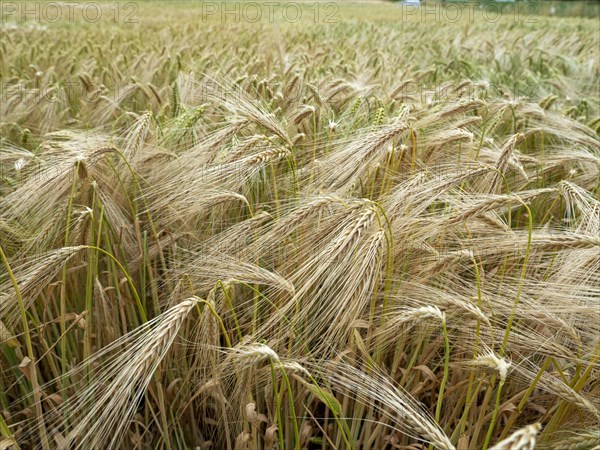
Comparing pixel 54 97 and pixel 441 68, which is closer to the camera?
pixel 54 97

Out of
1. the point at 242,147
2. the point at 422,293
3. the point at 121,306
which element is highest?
the point at 242,147

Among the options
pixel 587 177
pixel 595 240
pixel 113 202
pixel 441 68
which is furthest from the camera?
pixel 441 68

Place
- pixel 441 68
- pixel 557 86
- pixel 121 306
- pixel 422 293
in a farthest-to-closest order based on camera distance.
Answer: pixel 441 68, pixel 557 86, pixel 121 306, pixel 422 293

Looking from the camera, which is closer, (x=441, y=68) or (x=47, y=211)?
(x=47, y=211)

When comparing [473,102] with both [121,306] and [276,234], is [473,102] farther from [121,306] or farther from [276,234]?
[121,306]

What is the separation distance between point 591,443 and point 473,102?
1.38 metres

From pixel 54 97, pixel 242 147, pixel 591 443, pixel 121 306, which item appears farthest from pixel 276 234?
pixel 54 97

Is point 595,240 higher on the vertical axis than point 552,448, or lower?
higher

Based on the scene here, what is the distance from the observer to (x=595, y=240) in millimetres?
1264

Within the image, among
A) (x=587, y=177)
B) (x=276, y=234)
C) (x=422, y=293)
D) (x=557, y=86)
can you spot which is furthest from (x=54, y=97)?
(x=557, y=86)

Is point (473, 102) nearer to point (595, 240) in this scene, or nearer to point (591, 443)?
point (595, 240)

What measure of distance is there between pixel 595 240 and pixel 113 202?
1.46 metres

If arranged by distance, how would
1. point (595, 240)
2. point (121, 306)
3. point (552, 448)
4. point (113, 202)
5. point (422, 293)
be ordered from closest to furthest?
1. point (552, 448)
2. point (595, 240)
3. point (422, 293)
4. point (121, 306)
5. point (113, 202)

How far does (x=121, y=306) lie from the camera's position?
5.70 ft
